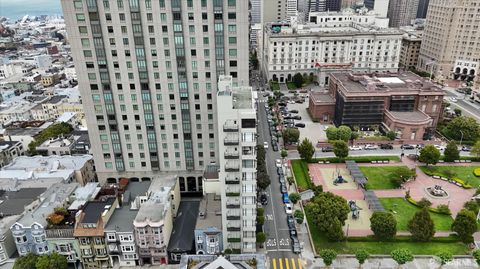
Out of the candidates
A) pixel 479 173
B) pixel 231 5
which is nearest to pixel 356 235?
pixel 479 173

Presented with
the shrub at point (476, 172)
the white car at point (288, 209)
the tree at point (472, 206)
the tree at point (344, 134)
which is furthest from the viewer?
the tree at point (344, 134)

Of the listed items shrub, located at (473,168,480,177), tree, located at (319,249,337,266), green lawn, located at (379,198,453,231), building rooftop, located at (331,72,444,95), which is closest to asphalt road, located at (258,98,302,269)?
tree, located at (319,249,337,266)

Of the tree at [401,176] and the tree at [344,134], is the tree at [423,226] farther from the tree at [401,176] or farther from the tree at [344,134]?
the tree at [344,134]

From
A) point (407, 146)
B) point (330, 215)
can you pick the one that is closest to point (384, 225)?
point (330, 215)

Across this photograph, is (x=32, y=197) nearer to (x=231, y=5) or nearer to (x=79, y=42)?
(x=79, y=42)

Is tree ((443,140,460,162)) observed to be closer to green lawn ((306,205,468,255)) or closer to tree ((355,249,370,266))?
green lawn ((306,205,468,255))

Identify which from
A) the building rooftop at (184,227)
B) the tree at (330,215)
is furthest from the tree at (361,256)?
the building rooftop at (184,227)
